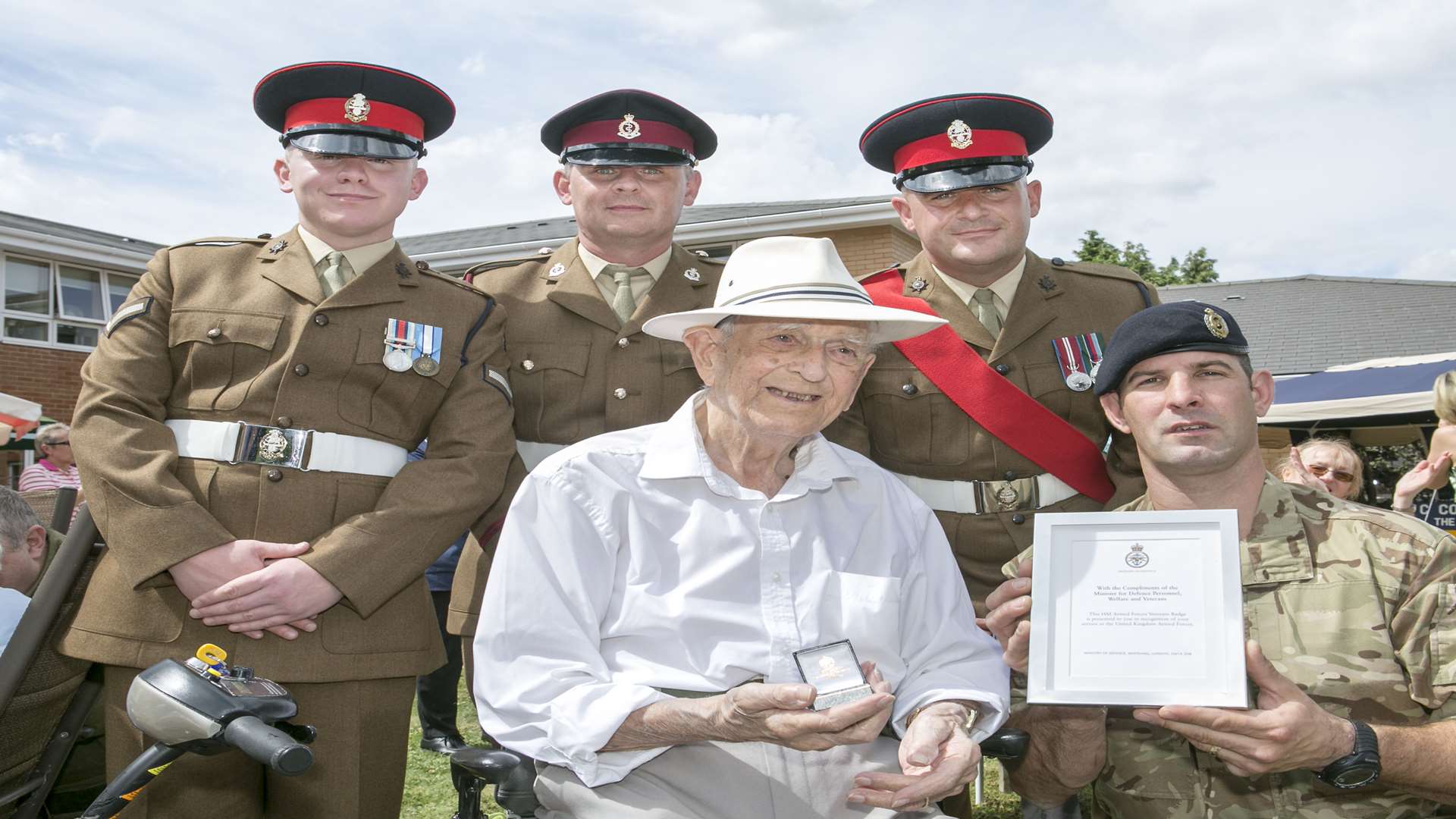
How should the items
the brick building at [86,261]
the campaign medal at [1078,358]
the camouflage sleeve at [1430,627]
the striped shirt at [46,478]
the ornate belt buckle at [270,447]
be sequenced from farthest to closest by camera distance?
the brick building at [86,261] → the striped shirt at [46,478] → the campaign medal at [1078,358] → the ornate belt buckle at [270,447] → the camouflage sleeve at [1430,627]

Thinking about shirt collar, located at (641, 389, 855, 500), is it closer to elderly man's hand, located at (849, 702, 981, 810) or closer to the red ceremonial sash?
elderly man's hand, located at (849, 702, 981, 810)

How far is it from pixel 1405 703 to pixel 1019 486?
1.15m

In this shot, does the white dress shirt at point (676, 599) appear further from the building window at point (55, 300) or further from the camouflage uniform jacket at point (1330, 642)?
the building window at point (55, 300)

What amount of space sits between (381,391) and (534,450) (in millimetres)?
549

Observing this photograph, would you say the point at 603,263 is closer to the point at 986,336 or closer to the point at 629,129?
the point at 629,129

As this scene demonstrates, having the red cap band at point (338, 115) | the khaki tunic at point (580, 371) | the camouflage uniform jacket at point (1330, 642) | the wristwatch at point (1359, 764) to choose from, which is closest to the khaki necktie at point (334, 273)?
the red cap band at point (338, 115)

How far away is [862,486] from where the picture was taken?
249cm

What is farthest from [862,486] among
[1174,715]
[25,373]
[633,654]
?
[25,373]

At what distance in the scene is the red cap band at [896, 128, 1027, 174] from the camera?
3.33 meters

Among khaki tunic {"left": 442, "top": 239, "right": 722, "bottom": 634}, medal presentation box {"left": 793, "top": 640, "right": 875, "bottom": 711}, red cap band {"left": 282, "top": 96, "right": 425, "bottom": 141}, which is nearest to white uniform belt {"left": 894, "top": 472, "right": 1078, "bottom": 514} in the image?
khaki tunic {"left": 442, "top": 239, "right": 722, "bottom": 634}

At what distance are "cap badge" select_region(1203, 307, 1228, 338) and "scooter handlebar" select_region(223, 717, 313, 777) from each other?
2.00m

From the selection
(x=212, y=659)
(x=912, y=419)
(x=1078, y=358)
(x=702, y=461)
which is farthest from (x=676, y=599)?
(x=1078, y=358)

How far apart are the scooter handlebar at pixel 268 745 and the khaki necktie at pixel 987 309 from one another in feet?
7.87

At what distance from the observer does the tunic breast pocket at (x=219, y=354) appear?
2816 mm
